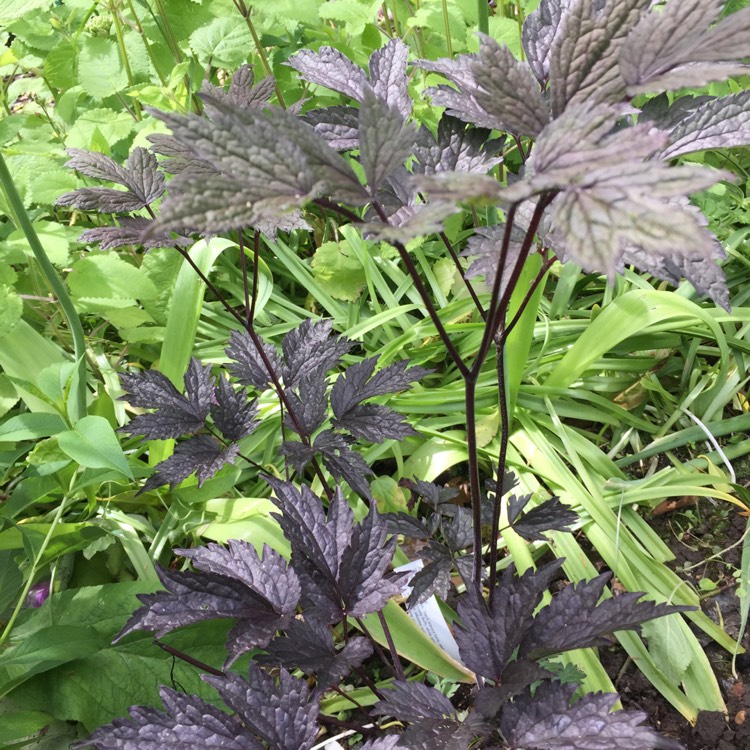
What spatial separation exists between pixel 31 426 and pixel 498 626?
30.9 inches

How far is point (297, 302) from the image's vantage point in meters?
1.85

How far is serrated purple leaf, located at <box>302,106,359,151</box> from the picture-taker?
78 centimetres

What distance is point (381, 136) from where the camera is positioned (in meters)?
0.55

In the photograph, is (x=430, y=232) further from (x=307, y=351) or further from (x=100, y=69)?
(x=100, y=69)

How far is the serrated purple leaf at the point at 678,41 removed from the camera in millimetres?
492

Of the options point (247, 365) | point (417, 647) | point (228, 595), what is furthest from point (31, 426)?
point (417, 647)

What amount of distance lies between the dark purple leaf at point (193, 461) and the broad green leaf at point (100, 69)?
1220 mm

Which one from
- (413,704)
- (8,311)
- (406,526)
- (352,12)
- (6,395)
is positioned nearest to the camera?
(413,704)

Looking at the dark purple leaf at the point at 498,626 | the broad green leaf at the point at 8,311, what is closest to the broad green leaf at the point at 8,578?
the broad green leaf at the point at 8,311

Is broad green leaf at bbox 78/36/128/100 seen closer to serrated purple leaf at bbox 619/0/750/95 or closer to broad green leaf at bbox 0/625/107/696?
broad green leaf at bbox 0/625/107/696

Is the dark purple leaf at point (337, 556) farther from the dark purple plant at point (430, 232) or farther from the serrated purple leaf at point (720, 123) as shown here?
the serrated purple leaf at point (720, 123)

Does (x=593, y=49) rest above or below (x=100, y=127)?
below

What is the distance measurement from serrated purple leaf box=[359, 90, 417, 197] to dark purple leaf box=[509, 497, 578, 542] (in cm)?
56

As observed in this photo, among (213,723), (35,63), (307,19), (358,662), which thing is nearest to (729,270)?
(307,19)
